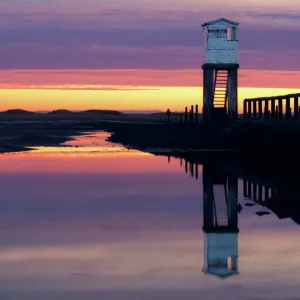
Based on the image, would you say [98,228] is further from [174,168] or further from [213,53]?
[213,53]

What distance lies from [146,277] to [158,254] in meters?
1.81

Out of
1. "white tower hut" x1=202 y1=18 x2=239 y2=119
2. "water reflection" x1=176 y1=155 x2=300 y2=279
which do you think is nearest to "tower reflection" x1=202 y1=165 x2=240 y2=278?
"water reflection" x1=176 y1=155 x2=300 y2=279

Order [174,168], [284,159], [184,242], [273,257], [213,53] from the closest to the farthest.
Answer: [273,257]
[184,242]
[174,168]
[284,159]
[213,53]

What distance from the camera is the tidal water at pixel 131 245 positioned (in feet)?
38.2

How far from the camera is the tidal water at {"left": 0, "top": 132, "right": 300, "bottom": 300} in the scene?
38.2ft

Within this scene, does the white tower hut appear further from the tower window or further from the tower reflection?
the tower reflection

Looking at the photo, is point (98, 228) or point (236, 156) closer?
point (98, 228)

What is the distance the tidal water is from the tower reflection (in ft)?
0.19

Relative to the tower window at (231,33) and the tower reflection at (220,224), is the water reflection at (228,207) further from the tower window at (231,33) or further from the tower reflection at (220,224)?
the tower window at (231,33)

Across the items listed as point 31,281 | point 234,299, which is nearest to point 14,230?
point 31,281

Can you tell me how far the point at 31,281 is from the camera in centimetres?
1196

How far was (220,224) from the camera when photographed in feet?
57.1

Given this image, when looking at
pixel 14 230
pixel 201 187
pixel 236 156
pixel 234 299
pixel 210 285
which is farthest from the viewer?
pixel 236 156

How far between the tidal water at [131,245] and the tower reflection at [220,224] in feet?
0.19
